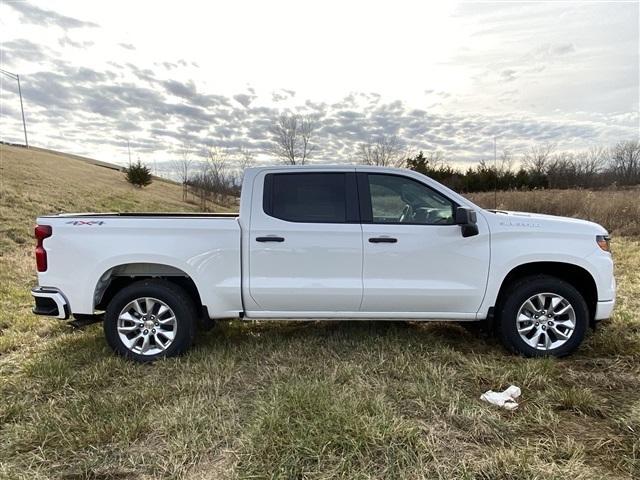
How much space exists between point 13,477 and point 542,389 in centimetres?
379

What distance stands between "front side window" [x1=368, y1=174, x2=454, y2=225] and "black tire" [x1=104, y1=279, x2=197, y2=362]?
2.03 m

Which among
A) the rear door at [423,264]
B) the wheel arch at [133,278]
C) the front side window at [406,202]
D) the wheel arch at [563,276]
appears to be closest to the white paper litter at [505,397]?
the rear door at [423,264]

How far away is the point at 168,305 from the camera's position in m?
4.09

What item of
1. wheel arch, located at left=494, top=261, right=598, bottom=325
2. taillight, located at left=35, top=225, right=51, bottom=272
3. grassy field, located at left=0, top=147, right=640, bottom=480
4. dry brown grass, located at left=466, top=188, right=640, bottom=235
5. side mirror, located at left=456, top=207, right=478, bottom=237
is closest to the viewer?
grassy field, located at left=0, top=147, right=640, bottom=480

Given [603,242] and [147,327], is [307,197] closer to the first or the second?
[147,327]

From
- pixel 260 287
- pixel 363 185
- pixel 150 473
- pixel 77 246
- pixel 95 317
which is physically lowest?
pixel 150 473

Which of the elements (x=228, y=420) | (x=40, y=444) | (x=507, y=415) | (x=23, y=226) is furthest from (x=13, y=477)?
(x=23, y=226)

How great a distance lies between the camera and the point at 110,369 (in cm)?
393

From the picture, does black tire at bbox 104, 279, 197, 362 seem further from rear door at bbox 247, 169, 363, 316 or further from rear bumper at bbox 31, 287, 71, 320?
rear door at bbox 247, 169, 363, 316

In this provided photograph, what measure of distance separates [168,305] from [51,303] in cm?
107

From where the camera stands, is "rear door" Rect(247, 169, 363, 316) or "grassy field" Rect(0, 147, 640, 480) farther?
"rear door" Rect(247, 169, 363, 316)

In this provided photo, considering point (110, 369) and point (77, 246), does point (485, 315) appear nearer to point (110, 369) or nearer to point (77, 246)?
point (110, 369)

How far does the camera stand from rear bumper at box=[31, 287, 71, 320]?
3.99m

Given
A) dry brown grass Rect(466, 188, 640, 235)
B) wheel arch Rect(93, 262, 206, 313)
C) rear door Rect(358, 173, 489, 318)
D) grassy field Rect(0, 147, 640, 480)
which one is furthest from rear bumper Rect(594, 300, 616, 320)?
dry brown grass Rect(466, 188, 640, 235)
